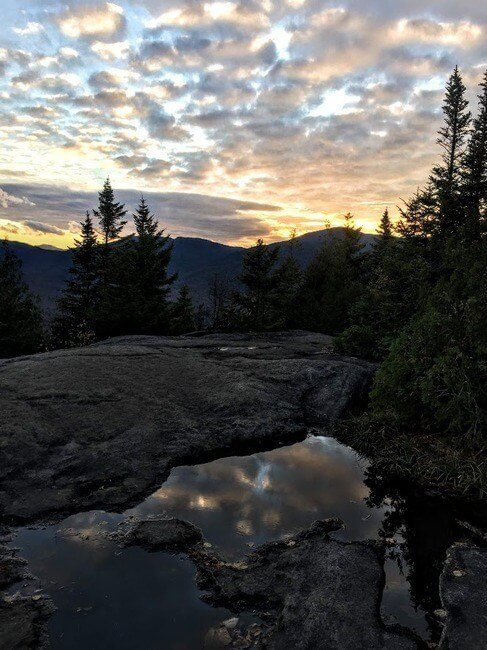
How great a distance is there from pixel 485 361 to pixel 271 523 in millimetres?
4419

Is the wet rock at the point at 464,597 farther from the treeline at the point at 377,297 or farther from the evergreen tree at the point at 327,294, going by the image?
the evergreen tree at the point at 327,294

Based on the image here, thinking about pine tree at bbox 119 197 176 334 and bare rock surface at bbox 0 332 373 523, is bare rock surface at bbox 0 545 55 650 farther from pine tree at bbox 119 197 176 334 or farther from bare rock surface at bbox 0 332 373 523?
pine tree at bbox 119 197 176 334

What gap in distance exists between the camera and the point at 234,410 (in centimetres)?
830

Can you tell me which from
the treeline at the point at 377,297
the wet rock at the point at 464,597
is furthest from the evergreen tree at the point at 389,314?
the wet rock at the point at 464,597

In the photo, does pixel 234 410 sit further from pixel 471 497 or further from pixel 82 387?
pixel 471 497

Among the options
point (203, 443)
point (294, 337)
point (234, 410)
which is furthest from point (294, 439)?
point (294, 337)

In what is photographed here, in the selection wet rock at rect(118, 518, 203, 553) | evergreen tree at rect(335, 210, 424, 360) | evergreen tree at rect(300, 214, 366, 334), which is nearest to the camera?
wet rock at rect(118, 518, 203, 553)

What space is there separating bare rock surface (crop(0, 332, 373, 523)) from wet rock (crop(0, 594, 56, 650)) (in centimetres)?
139

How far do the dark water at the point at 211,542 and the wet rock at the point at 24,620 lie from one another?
3.9 inches

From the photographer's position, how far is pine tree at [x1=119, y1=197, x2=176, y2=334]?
27.2 meters

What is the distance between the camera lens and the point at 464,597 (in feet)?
12.7

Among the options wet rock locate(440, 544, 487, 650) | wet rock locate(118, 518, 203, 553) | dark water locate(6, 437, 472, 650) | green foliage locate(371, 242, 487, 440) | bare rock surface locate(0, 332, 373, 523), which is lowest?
dark water locate(6, 437, 472, 650)

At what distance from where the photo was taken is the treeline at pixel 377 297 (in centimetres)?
736

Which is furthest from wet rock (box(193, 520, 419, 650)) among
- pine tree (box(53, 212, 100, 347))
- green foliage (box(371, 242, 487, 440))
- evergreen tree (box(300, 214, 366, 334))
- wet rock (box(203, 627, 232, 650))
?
pine tree (box(53, 212, 100, 347))
